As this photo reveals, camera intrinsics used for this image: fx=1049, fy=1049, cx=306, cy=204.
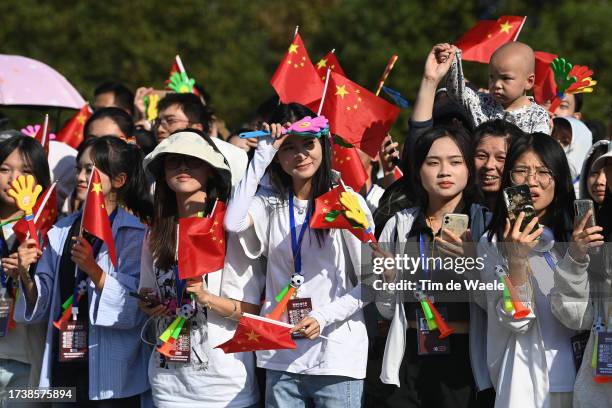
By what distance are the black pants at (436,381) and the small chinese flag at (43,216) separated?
213cm

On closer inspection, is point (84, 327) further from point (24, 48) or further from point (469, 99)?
point (24, 48)

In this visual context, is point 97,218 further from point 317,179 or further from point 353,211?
point 353,211

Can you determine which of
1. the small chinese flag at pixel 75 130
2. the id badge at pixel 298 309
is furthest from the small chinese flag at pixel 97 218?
the small chinese flag at pixel 75 130

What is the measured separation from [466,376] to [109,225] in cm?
193

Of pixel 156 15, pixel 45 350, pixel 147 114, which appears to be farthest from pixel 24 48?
pixel 45 350

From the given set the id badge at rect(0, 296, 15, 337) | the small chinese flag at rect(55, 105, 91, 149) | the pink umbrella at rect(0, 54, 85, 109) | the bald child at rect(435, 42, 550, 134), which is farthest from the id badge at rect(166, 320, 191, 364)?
the small chinese flag at rect(55, 105, 91, 149)

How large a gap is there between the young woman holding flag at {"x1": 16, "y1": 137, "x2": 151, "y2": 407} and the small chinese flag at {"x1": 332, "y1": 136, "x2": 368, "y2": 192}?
1.10 m

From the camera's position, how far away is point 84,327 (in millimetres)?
5379

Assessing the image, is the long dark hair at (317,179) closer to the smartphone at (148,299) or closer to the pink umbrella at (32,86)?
the smartphone at (148,299)

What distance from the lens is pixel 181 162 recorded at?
5.20 metres

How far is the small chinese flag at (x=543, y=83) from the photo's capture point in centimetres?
686

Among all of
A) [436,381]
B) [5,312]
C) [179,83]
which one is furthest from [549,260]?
[179,83]

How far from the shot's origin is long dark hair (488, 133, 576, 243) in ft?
15.4

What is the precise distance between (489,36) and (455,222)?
→ 2552 mm
